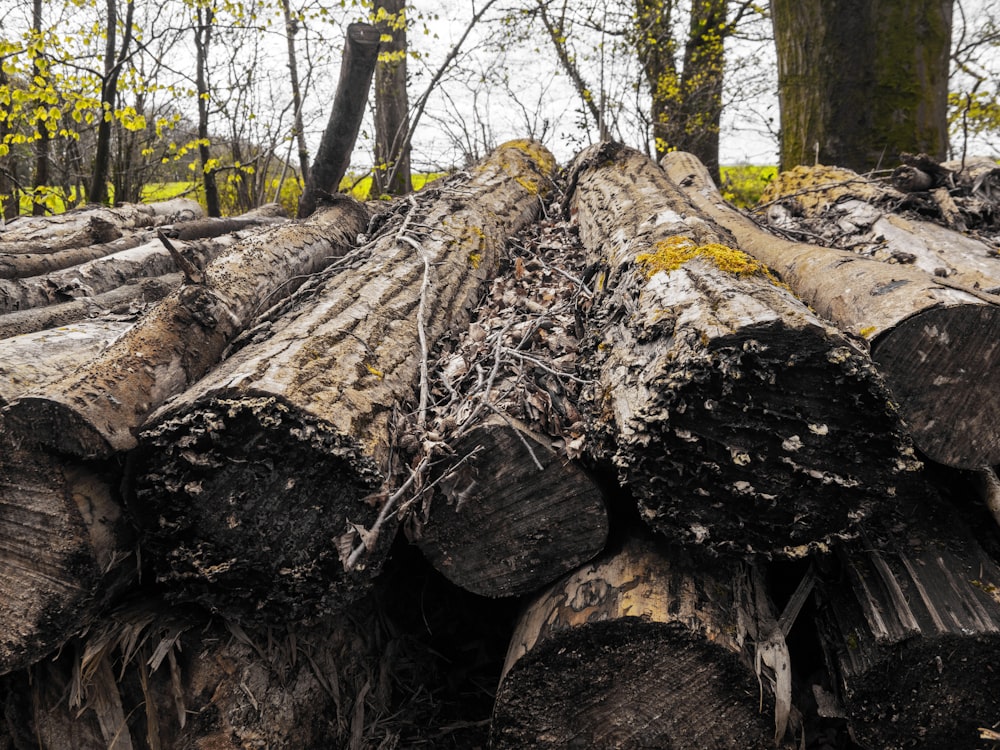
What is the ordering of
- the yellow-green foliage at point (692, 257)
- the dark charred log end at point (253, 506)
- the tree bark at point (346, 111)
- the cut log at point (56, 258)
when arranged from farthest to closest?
the tree bark at point (346, 111) → the cut log at point (56, 258) → the yellow-green foliage at point (692, 257) → the dark charred log end at point (253, 506)

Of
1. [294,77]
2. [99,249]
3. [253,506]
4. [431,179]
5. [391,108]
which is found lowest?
[253,506]

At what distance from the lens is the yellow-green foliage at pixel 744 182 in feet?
34.7

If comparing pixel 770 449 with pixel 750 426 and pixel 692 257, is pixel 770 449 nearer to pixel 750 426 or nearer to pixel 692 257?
pixel 750 426

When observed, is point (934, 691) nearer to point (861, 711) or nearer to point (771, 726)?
point (861, 711)

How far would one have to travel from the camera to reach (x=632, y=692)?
1.94 meters

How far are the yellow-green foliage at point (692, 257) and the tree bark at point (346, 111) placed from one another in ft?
8.91

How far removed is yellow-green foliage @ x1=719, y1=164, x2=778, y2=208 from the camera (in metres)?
10.6

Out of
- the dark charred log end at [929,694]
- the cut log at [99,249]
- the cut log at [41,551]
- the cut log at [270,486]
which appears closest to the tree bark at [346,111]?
the cut log at [99,249]

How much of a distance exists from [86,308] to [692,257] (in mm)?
3253

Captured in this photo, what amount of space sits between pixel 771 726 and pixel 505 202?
4.09m

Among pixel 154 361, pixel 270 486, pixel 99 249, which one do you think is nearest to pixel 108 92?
pixel 99 249

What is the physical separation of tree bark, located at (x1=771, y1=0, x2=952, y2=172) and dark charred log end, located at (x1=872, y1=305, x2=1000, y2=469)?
4.30 metres

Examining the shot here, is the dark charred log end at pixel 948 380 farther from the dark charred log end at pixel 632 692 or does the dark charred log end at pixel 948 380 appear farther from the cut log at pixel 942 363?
the dark charred log end at pixel 632 692

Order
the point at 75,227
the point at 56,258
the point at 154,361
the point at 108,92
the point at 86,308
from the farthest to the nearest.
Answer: the point at 108,92 → the point at 75,227 → the point at 56,258 → the point at 86,308 → the point at 154,361
